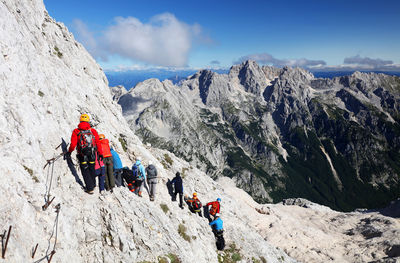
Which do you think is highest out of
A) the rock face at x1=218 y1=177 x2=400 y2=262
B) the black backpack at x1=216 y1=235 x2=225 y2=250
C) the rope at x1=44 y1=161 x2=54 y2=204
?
the rope at x1=44 y1=161 x2=54 y2=204

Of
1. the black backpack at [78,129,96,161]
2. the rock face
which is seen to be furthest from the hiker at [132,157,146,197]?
the rock face

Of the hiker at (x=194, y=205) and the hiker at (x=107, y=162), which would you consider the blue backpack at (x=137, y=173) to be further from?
the hiker at (x=194, y=205)

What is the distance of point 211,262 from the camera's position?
1884cm

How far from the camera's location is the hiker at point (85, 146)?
1302cm

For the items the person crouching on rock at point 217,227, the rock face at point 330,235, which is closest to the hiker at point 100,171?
the person crouching on rock at point 217,227

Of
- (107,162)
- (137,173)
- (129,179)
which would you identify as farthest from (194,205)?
(107,162)

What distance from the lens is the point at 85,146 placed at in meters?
12.9

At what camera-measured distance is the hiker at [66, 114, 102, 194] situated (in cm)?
1302

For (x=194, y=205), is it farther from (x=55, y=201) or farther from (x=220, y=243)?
(x=55, y=201)

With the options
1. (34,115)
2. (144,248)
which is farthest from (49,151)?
(144,248)

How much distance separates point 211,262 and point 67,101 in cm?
2046

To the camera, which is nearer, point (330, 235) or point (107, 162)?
point (107, 162)

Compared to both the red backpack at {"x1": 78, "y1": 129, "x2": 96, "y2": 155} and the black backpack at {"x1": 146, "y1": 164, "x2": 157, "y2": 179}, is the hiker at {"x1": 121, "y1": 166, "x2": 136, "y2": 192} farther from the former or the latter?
the red backpack at {"x1": 78, "y1": 129, "x2": 96, "y2": 155}

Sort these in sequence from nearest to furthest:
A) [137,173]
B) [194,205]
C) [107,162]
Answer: [107,162]
[137,173]
[194,205]
